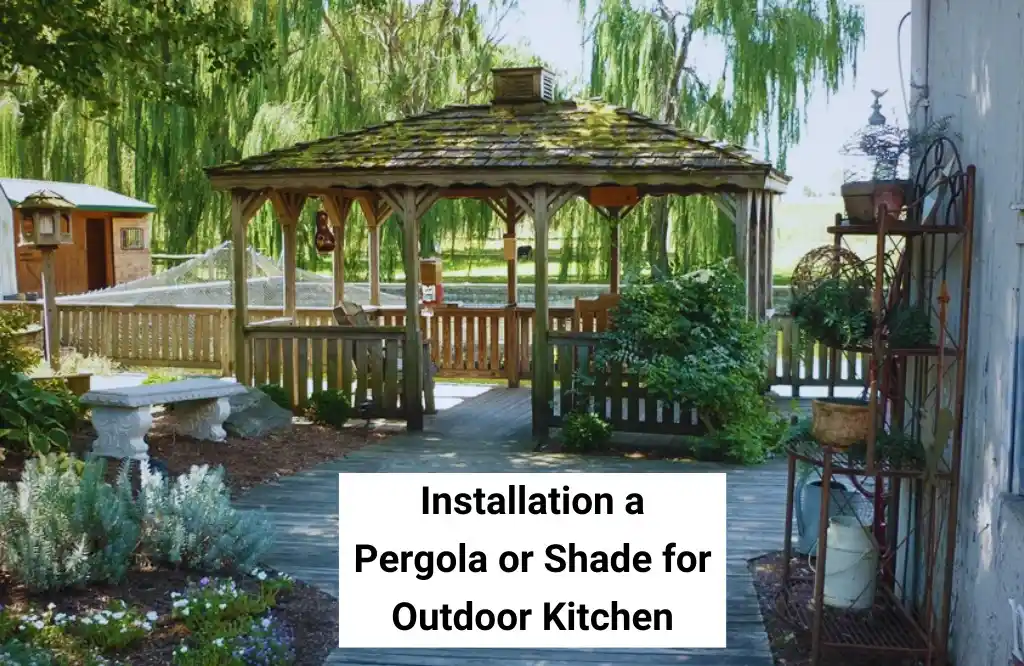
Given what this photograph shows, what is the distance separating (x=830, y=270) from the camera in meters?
4.70

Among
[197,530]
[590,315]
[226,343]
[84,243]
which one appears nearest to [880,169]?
[197,530]

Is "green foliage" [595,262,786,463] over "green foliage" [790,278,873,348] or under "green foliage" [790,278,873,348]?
under

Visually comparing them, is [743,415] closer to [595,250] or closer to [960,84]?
[960,84]

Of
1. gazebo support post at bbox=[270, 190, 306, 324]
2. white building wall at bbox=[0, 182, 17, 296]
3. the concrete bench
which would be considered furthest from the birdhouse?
white building wall at bbox=[0, 182, 17, 296]

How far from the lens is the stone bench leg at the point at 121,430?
7.95 metres

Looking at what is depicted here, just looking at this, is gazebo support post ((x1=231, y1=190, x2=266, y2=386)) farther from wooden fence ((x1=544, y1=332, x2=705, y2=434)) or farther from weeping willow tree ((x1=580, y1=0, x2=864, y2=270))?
weeping willow tree ((x1=580, y1=0, x2=864, y2=270))

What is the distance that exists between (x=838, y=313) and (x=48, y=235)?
1052 cm

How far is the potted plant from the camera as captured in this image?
4473 mm

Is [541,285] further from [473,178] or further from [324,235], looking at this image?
[324,235]

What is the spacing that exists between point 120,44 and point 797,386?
7835 mm

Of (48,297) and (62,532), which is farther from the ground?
(48,297)

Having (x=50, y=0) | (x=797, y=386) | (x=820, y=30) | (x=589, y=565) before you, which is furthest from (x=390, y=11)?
(x=589, y=565)

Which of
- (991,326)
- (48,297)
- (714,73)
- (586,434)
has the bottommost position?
(586,434)

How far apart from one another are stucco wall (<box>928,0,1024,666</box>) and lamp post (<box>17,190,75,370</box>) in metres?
10.8
